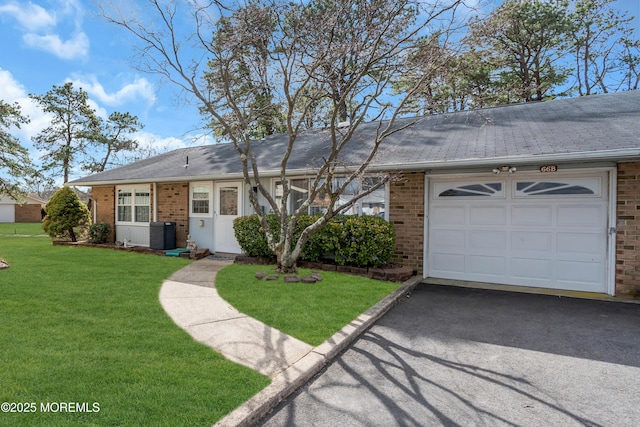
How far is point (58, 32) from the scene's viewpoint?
930 centimetres

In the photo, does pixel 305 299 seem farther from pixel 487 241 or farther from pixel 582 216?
pixel 582 216

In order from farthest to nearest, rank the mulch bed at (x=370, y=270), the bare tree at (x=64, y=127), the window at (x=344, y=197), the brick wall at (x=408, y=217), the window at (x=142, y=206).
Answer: the bare tree at (x=64, y=127) → the window at (x=142, y=206) → the window at (x=344, y=197) → the brick wall at (x=408, y=217) → the mulch bed at (x=370, y=270)

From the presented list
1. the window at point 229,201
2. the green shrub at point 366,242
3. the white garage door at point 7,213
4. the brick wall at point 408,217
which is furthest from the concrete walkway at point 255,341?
the white garage door at point 7,213

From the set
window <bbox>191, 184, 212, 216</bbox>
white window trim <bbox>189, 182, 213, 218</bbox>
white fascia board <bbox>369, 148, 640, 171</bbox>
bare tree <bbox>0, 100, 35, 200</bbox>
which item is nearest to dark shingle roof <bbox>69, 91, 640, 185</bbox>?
white fascia board <bbox>369, 148, 640, 171</bbox>

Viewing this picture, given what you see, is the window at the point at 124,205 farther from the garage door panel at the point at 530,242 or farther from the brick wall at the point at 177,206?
the garage door panel at the point at 530,242

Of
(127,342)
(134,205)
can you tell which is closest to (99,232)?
(134,205)

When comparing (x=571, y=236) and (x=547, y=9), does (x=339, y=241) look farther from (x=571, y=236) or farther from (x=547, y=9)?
(x=547, y=9)

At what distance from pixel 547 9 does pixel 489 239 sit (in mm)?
14178

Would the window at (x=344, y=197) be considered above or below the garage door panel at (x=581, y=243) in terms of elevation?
above

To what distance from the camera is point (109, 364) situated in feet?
9.70

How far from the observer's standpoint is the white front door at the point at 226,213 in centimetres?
978

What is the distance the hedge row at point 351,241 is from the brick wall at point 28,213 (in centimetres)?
4356

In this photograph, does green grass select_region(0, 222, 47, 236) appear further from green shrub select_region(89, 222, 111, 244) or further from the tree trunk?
green shrub select_region(89, 222, 111, 244)

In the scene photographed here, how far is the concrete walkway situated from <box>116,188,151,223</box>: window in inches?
259
